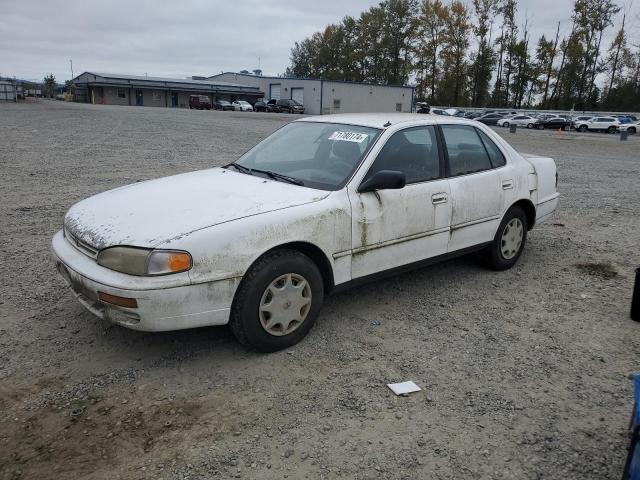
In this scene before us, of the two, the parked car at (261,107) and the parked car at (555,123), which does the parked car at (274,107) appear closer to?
the parked car at (261,107)

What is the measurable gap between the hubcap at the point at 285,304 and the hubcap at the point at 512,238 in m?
2.58

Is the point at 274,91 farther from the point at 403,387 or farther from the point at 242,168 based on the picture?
the point at 403,387

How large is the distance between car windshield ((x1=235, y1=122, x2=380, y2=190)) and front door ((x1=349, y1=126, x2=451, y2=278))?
0.18 metres

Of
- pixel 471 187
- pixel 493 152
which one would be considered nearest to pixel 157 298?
pixel 471 187

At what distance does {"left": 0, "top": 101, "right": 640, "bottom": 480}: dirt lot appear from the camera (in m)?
2.63

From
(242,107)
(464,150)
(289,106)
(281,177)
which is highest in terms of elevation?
(289,106)

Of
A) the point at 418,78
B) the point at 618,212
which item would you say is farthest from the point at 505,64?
the point at 618,212

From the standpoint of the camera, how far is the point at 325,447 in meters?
2.72

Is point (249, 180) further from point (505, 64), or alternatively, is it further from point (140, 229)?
point (505, 64)

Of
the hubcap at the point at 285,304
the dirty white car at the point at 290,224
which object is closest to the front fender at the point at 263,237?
the dirty white car at the point at 290,224

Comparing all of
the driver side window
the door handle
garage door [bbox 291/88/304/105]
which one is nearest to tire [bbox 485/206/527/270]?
the door handle

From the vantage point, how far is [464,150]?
15.9ft

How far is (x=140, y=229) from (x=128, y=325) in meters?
0.60

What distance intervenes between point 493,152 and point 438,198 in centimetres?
116
